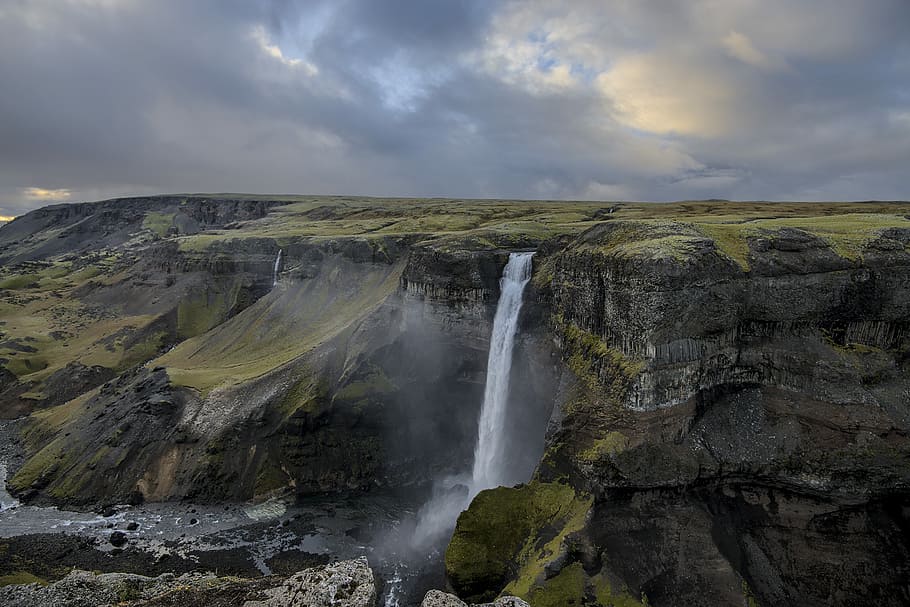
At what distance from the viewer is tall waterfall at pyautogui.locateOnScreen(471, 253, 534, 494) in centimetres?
3691

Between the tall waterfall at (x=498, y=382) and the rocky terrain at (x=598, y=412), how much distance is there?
44.6 inches

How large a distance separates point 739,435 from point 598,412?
6789mm

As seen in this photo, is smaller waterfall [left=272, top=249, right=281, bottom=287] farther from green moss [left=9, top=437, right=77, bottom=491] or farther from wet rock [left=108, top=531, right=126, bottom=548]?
wet rock [left=108, top=531, right=126, bottom=548]

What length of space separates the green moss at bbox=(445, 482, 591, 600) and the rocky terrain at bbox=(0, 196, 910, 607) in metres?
0.12

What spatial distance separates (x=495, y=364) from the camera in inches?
1563

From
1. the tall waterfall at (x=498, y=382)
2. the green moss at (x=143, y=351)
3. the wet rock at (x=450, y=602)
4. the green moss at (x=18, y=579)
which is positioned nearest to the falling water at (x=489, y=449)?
the tall waterfall at (x=498, y=382)

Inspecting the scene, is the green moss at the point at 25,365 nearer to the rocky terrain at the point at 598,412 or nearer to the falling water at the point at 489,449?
the rocky terrain at the point at 598,412

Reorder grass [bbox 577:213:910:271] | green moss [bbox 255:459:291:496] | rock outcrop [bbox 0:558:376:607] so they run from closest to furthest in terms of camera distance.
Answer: rock outcrop [bbox 0:558:376:607] < grass [bbox 577:213:910:271] < green moss [bbox 255:459:291:496]

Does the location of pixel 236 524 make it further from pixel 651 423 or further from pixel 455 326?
pixel 651 423

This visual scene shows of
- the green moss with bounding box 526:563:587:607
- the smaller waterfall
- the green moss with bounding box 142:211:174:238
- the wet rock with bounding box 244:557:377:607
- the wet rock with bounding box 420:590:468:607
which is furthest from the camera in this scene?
the green moss with bounding box 142:211:174:238

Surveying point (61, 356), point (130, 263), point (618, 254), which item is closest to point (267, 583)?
point (618, 254)

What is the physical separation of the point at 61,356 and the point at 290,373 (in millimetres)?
48683

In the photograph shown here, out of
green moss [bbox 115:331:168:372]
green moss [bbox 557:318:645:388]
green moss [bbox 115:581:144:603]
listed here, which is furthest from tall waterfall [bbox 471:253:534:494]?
green moss [bbox 115:331:168:372]

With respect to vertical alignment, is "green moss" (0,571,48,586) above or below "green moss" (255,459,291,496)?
above
